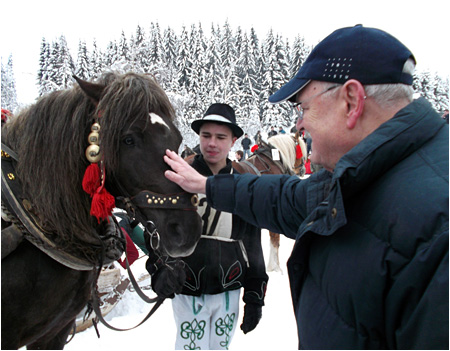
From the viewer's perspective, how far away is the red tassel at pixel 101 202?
5.39 feet

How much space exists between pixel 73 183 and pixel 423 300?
1709mm

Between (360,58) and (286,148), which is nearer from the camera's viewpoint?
(360,58)

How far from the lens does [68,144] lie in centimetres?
171

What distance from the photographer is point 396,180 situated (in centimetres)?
86

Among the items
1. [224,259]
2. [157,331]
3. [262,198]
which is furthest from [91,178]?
[157,331]

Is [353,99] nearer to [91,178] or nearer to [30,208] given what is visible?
[91,178]

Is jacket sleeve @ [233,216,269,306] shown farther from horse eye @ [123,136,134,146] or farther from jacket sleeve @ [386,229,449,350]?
jacket sleeve @ [386,229,449,350]

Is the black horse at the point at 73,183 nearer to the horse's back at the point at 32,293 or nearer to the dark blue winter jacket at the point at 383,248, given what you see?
the horse's back at the point at 32,293

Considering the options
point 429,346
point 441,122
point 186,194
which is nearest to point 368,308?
point 429,346

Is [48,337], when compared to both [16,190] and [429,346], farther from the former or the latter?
[429,346]

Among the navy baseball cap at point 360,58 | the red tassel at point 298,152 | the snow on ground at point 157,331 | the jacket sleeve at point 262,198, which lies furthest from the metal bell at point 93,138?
the red tassel at point 298,152

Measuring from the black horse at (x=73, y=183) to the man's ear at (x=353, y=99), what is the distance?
0.99 metres

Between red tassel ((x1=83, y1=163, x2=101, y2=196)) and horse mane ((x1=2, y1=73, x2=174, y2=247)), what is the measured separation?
3.7 inches

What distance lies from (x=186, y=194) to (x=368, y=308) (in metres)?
1.08
